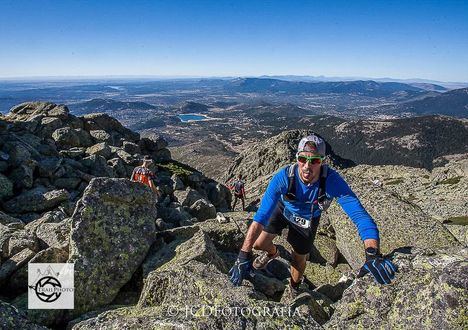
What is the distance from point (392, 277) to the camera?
23.5 ft

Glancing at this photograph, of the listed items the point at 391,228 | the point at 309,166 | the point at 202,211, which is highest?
the point at 309,166

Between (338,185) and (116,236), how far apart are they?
750cm

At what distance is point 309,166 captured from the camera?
8.93 metres

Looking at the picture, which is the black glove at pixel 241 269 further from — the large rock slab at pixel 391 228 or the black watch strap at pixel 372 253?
the large rock slab at pixel 391 228

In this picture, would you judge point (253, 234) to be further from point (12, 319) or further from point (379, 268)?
point (12, 319)

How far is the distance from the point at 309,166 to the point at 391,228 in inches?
308

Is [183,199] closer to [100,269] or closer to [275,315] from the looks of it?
[100,269]

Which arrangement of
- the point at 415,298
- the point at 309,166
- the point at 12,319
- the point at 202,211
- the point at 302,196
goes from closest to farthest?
the point at 12,319, the point at 415,298, the point at 309,166, the point at 302,196, the point at 202,211

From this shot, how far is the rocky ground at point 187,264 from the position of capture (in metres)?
6.27

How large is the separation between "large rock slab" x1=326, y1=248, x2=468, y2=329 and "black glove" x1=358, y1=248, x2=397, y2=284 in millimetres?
136

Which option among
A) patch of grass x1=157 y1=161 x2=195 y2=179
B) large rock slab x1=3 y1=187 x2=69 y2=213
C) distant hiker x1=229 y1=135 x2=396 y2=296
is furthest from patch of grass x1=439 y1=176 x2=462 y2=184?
large rock slab x1=3 y1=187 x2=69 y2=213

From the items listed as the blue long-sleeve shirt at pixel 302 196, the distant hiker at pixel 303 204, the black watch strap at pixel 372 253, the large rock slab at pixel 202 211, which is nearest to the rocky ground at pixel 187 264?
the large rock slab at pixel 202 211

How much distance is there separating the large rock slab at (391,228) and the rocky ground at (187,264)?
5 cm

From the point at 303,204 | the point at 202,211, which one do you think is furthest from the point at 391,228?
the point at 202,211
